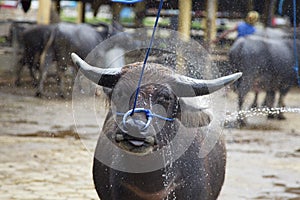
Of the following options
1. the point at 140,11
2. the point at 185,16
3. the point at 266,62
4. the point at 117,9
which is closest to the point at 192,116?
the point at 185,16

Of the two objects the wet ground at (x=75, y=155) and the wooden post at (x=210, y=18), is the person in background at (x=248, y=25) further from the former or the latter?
the wet ground at (x=75, y=155)

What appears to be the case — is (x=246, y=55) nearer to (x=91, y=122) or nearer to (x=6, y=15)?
(x=91, y=122)

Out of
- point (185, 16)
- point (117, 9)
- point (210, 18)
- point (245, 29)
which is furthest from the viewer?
point (117, 9)

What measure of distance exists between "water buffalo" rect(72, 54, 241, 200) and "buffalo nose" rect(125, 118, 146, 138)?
0.28ft

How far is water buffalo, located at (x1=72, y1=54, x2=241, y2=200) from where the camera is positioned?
13.6 ft

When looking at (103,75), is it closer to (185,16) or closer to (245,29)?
(185,16)

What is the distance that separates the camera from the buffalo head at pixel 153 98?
4.00 meters

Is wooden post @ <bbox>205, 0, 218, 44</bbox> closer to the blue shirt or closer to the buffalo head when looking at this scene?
the blue shirt

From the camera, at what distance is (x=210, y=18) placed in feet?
41.1

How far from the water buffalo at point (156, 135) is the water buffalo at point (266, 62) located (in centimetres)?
710

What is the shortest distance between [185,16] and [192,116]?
277 inches

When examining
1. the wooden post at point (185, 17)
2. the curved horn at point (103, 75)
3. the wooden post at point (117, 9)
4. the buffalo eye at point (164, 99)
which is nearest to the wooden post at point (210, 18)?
the wooden post at point (185, 17)

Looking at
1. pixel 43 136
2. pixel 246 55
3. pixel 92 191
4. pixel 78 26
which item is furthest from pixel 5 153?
pixel 78 26

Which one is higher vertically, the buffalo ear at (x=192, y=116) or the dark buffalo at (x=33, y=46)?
the buffalo ear at (x=192, y=116)
